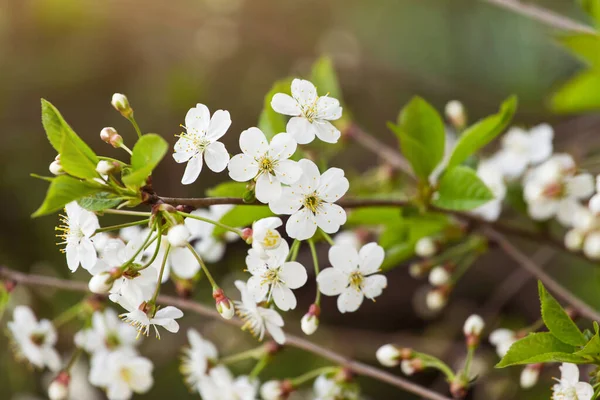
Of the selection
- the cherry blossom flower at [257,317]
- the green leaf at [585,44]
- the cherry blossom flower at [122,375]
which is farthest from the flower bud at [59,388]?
the green leaf at [585,44]

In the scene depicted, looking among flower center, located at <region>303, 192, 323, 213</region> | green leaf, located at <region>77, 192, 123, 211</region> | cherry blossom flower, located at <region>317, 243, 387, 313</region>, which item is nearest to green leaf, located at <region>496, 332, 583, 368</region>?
cherry blossom flower, located at <region>317, 243, 387, 313</region>

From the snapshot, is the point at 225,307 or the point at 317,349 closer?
the point at 225,307

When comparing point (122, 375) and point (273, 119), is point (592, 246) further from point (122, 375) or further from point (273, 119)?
point (122, 375)

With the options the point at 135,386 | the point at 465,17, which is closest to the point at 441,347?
the point at 135,386

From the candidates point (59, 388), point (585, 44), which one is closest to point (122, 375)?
point (59, 388)

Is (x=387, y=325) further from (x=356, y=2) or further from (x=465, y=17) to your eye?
(x=356, y=2)

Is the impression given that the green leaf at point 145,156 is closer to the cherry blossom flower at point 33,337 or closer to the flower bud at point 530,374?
the cherry blossom flower at point 33,337

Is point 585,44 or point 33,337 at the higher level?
point 585,44
